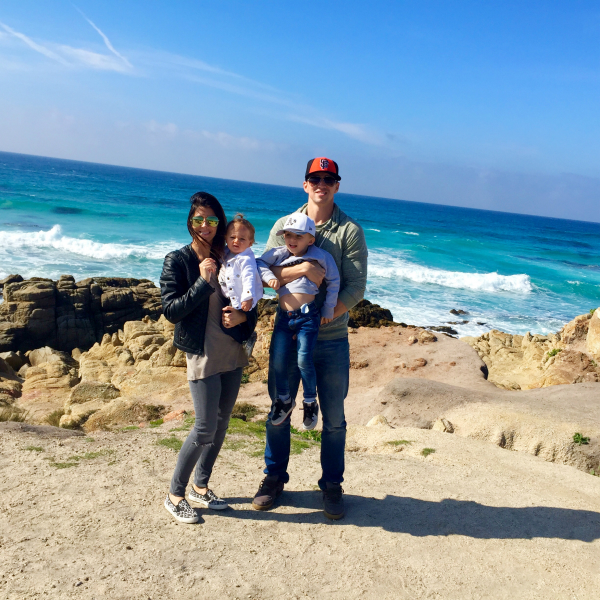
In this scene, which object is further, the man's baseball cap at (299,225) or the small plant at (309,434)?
the small plant at (309,434)

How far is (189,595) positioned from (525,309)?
74.4 ft

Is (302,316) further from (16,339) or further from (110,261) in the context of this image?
(110,261)

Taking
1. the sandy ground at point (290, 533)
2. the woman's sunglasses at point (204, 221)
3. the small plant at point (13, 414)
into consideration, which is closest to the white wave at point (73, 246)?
the small plant at point (13, 414)

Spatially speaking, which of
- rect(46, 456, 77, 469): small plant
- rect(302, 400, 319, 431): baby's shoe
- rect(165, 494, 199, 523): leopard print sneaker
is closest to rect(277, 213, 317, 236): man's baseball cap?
rect(302, 400, 319, 431): baby's shoe

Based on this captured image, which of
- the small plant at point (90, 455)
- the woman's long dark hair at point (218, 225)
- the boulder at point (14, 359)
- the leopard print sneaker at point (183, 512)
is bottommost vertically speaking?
the boulder at point (14, 359)

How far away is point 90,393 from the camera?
842 cm

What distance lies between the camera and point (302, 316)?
344cm

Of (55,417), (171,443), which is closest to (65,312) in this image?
(55,417)

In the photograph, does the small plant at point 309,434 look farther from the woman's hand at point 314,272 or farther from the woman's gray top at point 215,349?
the woman's hand at point 314,272

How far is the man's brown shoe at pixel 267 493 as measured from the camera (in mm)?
3865

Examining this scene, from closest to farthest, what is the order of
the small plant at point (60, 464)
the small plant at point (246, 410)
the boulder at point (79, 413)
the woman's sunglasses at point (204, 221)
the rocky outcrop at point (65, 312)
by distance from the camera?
the woman's sunglasses at point (204, 221), the small plant at point (60, 464), the boulder at point (79, 413), the small plant at point (246, 410), the rocky outcrop at point (65, 312)

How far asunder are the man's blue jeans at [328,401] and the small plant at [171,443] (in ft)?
4.94

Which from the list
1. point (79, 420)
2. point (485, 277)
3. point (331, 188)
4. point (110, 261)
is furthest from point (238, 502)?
point (485, 277)

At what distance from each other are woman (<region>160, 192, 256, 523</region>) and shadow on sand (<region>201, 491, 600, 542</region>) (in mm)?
825
